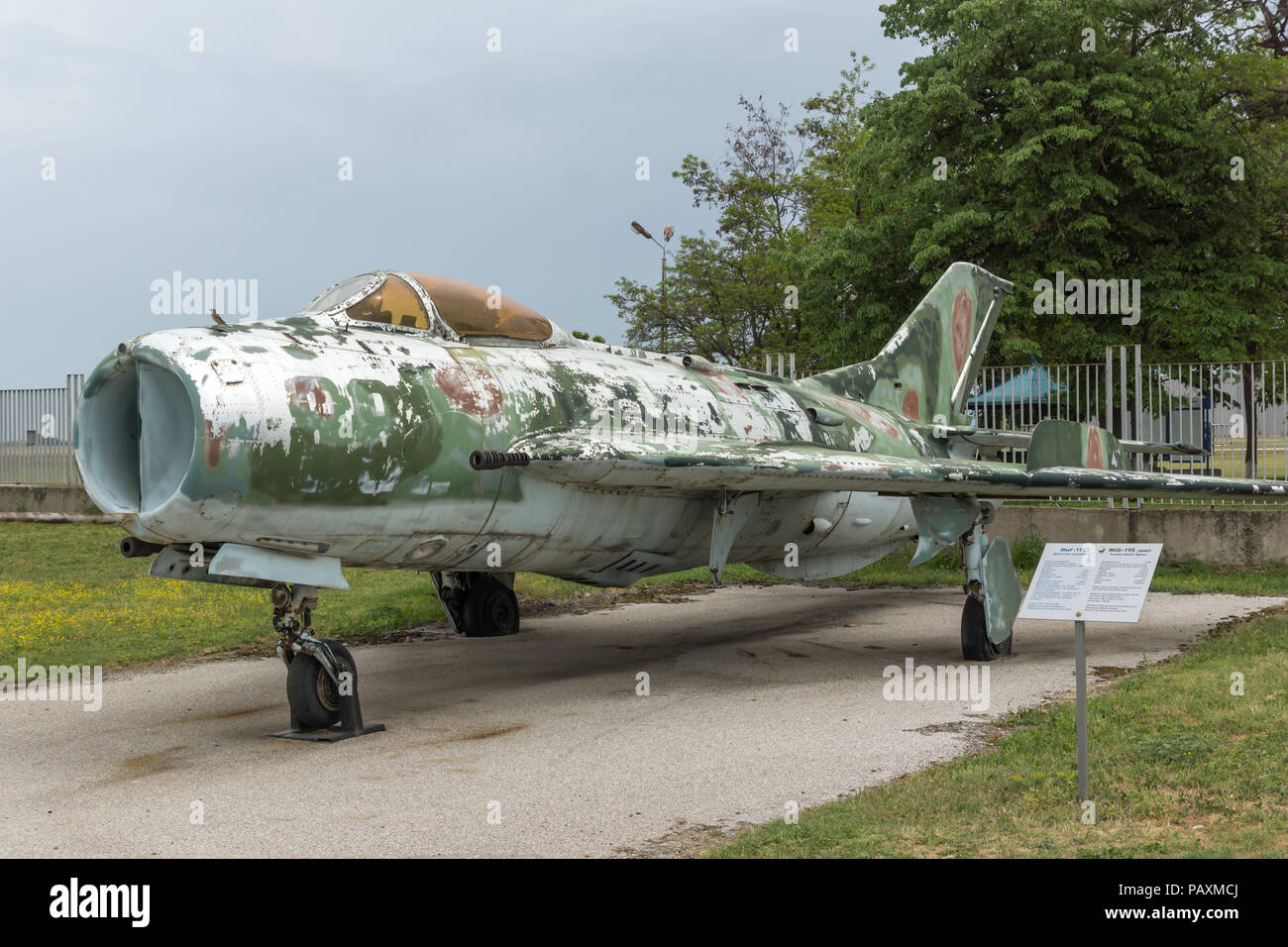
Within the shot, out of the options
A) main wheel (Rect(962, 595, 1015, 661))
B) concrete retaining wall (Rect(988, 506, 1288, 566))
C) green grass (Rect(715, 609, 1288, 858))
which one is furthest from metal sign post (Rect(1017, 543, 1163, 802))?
concrete retaining wall (Rect(988, 506, 1288, 566))

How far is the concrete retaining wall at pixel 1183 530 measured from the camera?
18.7 metres

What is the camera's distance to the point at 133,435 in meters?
7.96

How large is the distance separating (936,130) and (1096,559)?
74.4ft

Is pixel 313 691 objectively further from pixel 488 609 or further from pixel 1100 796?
pixel 488 609

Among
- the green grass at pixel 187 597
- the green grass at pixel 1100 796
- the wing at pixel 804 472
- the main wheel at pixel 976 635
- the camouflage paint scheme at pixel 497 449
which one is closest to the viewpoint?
the green grass at pixel 1100 796

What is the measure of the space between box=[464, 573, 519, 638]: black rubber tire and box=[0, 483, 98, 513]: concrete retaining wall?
1373cm

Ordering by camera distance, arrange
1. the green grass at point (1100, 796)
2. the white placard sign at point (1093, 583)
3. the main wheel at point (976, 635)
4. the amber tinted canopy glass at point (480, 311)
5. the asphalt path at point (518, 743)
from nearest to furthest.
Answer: the green grass at point (1100, 796) → the asphalt path at point (518, 743) → the white placard sign at point (1093, 583) → the amber tinted canopy glass at point (480, 311) → the main wheel at point (976, 635)

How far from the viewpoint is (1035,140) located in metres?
24.7

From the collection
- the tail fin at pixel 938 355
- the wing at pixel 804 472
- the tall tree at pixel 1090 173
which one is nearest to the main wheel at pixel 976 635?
the wing at pixel 804 472

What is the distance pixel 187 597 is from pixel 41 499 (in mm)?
9932

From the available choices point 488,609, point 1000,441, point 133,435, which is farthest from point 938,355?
point 133,435

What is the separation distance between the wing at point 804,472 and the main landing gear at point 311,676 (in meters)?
1.73

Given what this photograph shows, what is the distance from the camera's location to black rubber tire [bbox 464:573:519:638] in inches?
556

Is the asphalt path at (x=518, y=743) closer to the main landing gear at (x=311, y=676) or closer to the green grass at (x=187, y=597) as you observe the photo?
the main landing gear at (x=311, y=676)
